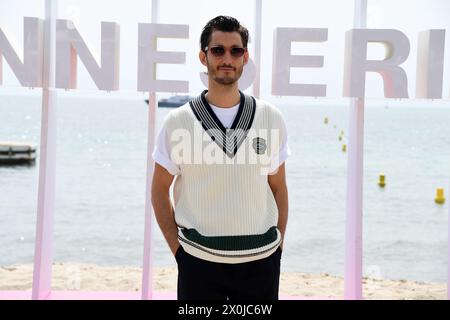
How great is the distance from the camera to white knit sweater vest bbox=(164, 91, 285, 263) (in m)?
2.25

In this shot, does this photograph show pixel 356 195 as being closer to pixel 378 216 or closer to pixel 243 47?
pixel 243 47

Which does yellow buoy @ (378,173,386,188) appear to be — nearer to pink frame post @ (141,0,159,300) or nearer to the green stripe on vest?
pink frame post @ (141,0,159,300)

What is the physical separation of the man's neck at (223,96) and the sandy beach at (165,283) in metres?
3.48

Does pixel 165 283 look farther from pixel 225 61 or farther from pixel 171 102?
pixel 171 102

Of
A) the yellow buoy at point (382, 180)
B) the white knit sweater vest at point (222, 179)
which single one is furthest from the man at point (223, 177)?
the yellow buoy at point (382, 180)

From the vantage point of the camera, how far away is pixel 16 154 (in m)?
22.5

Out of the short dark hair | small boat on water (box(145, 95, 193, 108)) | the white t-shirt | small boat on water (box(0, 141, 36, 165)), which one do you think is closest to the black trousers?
the white t-shirt

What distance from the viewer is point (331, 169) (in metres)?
24.8

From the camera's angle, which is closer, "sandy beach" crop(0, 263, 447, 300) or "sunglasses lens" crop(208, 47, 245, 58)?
"sunglasses lens" crop(208, 47, 245, 58)

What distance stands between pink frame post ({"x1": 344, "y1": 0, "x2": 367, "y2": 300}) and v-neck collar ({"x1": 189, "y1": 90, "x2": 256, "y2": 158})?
2.01m

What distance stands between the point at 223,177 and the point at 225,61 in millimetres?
469

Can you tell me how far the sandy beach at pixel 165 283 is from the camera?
5.64 metres

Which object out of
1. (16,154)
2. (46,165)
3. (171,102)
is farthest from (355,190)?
(171,102)

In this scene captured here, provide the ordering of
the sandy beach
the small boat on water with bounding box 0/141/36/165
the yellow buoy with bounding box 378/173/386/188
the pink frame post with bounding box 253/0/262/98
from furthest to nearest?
the small boat on water with bounding box 0/141/36/165 → the yellow buoy with bounding box 378/173/386/188 → the sandy beach → the pink frame post with bounding box 253/0/262/98
